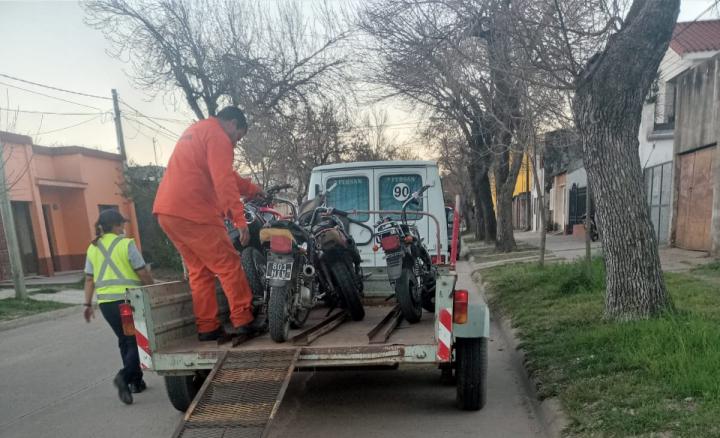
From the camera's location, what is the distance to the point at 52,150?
57.3ft

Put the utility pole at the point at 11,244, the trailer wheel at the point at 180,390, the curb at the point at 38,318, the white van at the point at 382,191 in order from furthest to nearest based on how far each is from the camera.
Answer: the utility pole at the point at 11,244 < the curb at the point at 38,318 < the white van at the point at 382,191 < the trailer wheel at the point at 180,390

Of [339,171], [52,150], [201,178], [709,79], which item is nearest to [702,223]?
[709,79]

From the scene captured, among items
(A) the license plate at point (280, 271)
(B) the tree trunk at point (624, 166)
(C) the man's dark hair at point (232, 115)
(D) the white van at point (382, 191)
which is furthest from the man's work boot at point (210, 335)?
(B) the tree trunk at point (624, 166)

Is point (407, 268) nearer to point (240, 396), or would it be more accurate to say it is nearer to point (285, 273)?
point (285, 273)

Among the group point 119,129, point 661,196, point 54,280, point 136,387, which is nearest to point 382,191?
point 136,387

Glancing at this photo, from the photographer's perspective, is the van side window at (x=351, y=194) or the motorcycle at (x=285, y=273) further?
the van side window at (x=351, y=194)

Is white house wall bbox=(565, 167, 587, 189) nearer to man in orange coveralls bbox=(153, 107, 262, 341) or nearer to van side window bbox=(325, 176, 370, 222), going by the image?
van side window bbox=(325, 176, 370, 222)

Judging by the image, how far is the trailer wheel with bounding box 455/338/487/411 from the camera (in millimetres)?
3662

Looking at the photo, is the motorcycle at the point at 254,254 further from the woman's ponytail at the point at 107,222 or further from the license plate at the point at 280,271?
the woman's ponytail at the point at 107,222

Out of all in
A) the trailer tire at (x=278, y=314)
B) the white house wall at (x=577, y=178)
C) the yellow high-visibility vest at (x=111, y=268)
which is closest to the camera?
the trailer tire at (x=278, y=314)

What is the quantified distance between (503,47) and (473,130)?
8.94 m

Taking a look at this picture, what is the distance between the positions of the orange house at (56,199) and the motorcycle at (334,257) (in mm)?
14212

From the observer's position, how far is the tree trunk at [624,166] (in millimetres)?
4738

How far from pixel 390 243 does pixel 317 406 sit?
1573 millimetres
